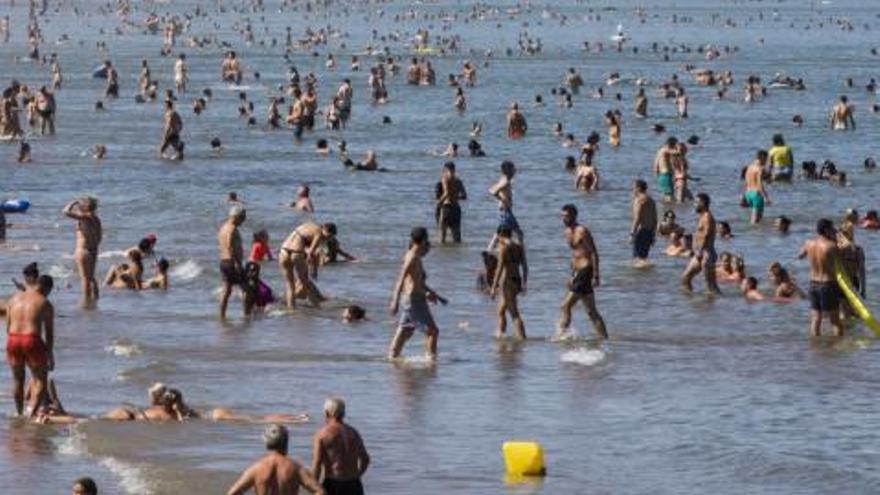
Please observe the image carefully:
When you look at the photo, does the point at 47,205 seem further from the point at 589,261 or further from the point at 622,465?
the point at 622,465

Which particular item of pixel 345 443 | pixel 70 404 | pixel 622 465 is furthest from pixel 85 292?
pixel 345 443

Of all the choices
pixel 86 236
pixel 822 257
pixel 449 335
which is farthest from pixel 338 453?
pixel 86 236

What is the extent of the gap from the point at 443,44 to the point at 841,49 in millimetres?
21048

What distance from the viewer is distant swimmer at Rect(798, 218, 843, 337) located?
83.5ft

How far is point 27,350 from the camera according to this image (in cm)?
2000

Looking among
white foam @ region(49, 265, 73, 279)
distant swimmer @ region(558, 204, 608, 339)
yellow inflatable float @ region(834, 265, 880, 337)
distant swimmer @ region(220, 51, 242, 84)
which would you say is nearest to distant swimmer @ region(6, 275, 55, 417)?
distant swimmer @ region(558, 204, 608, 339)

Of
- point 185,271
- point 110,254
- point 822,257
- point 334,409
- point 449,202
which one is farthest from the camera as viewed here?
point 449,202

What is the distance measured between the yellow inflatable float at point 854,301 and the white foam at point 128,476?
9611 mm

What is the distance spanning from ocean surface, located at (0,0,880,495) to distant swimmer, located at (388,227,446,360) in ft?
1.81

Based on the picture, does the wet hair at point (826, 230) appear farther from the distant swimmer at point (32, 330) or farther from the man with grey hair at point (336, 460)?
the man with grey hair at point (336, 460)

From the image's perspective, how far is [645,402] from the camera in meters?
23.2

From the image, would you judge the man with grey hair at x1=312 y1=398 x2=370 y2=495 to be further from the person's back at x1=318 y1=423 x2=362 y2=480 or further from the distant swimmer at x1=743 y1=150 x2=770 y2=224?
the distant swimmer at x1=743 y1=150 x2=770 y2=224

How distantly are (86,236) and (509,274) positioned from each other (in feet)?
19.8

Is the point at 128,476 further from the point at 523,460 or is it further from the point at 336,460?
the point at 336,460
